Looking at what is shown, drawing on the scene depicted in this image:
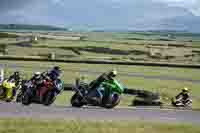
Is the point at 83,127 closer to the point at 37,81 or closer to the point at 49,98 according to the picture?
the point at 49,98

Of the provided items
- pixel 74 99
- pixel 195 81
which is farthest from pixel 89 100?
pixel 195 81

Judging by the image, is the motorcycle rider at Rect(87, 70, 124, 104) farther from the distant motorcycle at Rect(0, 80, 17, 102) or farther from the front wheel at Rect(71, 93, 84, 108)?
the distant motorcycle at Rect(0, 80, 17, 102)

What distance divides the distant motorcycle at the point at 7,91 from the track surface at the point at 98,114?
10.2ft

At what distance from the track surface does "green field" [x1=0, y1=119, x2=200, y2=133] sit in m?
1.63

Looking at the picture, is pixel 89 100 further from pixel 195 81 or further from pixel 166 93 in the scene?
pixel 195 81

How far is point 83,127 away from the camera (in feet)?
43.5

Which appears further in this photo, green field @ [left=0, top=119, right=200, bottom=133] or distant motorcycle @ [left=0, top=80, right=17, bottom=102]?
distant motorcycle @ [left=0, top=80, right=17, bottom=102]

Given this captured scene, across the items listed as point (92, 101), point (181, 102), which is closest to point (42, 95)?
point (92, 101)

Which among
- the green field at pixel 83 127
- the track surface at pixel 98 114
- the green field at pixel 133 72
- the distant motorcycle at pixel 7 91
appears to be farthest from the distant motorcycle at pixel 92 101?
the green field at pixel 133 72

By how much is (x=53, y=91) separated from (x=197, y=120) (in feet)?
20.4

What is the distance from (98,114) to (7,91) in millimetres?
6550

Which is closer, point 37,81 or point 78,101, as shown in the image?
point 78,101

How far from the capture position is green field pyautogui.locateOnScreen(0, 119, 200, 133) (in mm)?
12703

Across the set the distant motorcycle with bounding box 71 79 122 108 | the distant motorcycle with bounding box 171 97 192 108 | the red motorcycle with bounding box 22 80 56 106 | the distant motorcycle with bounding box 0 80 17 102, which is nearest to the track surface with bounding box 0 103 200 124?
the distant motorcycle with bounding box 71 79 122 108
